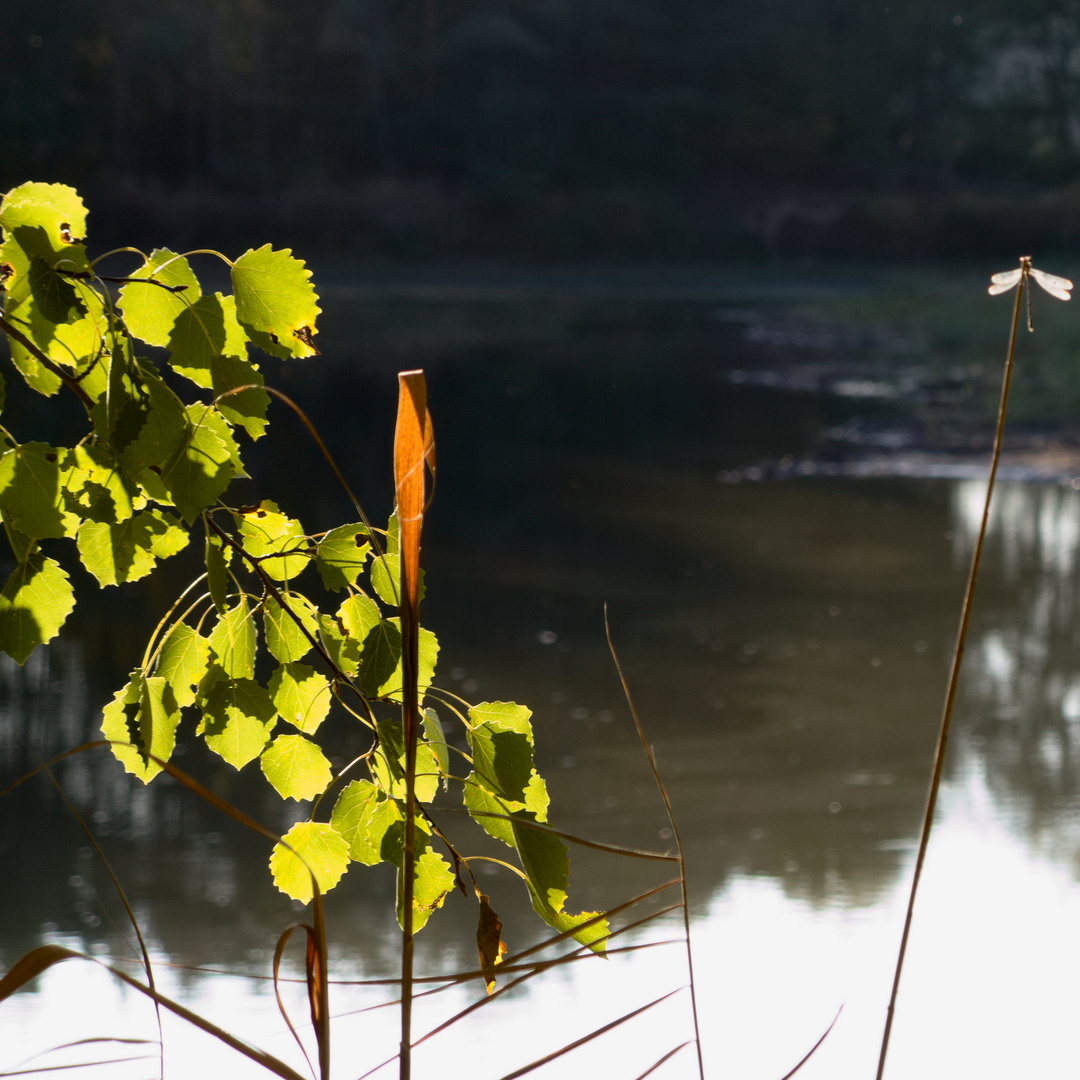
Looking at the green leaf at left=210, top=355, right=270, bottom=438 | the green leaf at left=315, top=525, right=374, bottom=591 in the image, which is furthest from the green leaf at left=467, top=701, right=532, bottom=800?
the green leaf at left=210, top=355, right=270, bottom=438

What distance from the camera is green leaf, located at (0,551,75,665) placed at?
2.77 ft

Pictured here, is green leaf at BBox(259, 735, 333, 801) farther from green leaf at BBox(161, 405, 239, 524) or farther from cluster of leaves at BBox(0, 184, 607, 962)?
green leaf at BBox(161, 405, 239, 524)

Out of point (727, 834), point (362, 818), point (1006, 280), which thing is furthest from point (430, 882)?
point (727, 834)

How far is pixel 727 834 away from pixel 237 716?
340 cm

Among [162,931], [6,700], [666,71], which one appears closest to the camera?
[162,931]

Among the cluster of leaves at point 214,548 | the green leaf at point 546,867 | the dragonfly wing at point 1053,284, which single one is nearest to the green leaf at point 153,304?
the cluster of leaves at point 214,548

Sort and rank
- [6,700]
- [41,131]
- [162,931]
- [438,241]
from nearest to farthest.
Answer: [162,931] < [6,700] < [41,131] < [438,241]

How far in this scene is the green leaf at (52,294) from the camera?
761mm

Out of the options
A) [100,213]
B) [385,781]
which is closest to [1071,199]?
[100,213]

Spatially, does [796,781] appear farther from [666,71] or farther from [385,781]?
[666,71]

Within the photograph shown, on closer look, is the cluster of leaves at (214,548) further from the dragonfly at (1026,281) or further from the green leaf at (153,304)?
the dragonfly at (1026,281)

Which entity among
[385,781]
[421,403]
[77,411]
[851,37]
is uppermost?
[851,37]

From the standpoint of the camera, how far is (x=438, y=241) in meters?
29.4

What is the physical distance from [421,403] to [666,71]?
34708mm
